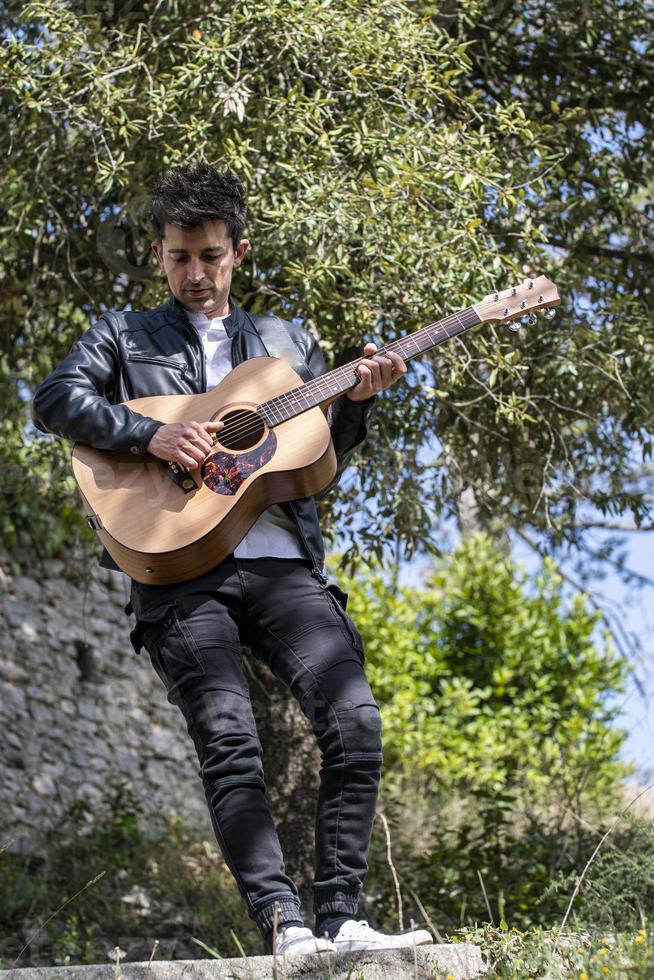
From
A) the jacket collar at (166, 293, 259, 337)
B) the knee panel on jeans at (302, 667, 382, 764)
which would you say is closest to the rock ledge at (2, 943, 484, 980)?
the knee panel on jeans at (302, 667, 382, 764)

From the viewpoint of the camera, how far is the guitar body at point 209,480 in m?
2.92

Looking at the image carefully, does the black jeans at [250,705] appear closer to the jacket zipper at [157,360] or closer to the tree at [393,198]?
the jacket zipper at [157,360]

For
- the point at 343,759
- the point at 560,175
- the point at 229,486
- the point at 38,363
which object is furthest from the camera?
the point at 38,363

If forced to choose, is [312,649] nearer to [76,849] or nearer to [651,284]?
[651,284]

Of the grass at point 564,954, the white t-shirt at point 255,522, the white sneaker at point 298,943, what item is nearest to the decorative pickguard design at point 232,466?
the white t-shirt at point 255,522

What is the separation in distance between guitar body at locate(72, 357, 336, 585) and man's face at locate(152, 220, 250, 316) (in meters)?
0.24

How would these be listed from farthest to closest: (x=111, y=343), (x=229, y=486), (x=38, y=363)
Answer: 1. (x=38, y=363)
2. (x=111, y=343)
3. (x=229, y=486)

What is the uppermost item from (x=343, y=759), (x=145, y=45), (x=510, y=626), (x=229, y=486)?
(x=145, y=45)

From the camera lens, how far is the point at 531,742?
845 centimetres

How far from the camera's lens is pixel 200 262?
3.21 m

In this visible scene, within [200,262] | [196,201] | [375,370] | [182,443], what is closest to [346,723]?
[182,443]

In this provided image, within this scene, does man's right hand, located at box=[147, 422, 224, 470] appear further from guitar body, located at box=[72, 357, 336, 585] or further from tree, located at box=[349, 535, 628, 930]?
tree, located at box=[349, 535, 628, 930]

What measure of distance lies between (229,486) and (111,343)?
1.89 feet

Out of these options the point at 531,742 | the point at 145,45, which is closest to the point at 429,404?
the point at 145,45
